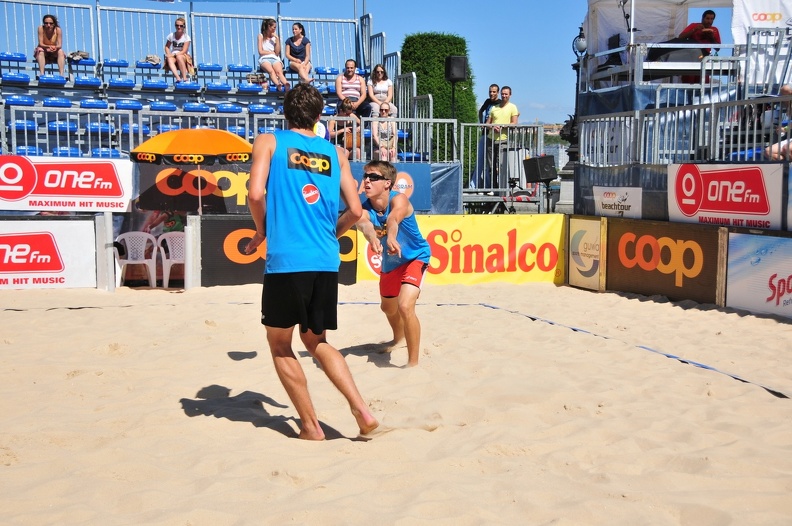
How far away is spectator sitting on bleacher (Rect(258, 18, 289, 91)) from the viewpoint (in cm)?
1592

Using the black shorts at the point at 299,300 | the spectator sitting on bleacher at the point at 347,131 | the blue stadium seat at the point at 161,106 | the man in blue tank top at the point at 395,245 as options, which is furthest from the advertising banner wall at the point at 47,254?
the black shorts at the point at 299,300

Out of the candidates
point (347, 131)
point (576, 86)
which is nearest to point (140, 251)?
point (347, 131)

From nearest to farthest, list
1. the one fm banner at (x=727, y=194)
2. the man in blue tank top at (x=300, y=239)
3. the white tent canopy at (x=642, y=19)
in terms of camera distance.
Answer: the man in blue tank top at (x=300, y=239) → the one fm banner at (x=727, y=194) → the white tent canopy at (x=642, y=19)

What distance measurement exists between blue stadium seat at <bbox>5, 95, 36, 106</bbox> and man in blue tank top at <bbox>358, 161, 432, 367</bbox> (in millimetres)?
10132

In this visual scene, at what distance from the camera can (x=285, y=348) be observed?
4.36 meters

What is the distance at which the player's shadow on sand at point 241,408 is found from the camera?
4707mm

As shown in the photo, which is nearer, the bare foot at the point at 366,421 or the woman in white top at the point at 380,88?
the bare foot at the point at 366,421

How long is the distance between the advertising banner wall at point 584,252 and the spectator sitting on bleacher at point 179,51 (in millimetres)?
8707

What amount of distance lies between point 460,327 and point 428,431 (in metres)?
3.31

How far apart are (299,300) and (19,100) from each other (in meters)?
12.0

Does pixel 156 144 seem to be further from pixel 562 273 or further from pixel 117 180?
pixel 562 273

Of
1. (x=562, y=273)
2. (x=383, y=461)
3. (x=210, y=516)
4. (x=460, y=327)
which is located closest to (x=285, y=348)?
(x=383, y=461)

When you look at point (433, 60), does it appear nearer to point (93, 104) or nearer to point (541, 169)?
point (541, 169)

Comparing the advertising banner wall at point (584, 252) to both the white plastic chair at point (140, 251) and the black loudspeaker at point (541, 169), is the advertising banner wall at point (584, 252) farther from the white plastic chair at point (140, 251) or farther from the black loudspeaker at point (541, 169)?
the white plastic chair at point (140, 251)
